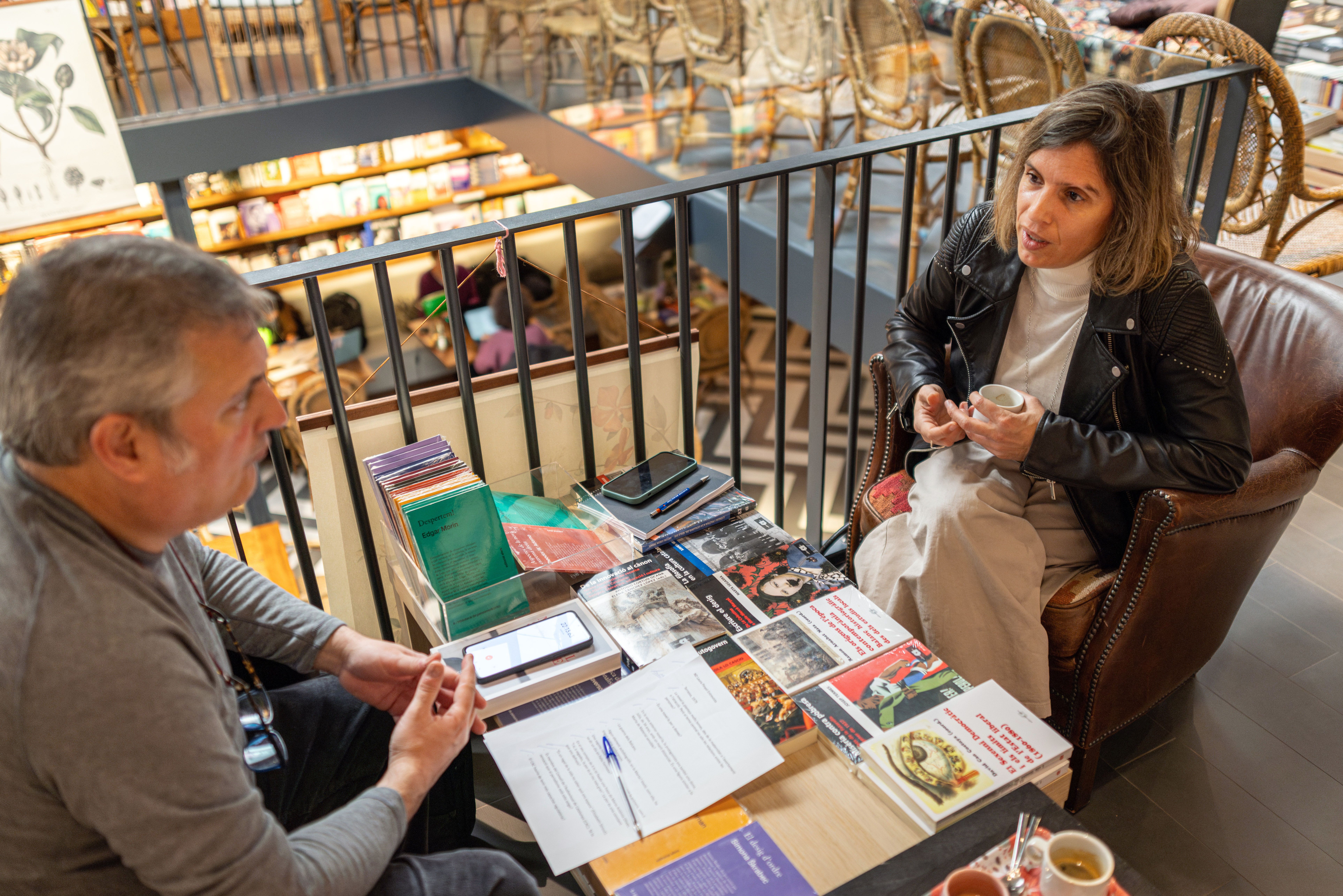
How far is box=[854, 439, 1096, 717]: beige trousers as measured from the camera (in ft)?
5.64

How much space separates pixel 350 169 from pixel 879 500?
6.65 metres

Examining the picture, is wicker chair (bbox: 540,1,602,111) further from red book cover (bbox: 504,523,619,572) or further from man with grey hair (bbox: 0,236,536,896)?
man with grey hair (bbox: 0,236,536,896)

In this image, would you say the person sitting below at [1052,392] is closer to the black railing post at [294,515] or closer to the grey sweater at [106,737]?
the black railing post at [294,515]

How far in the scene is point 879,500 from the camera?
2016 millimetres

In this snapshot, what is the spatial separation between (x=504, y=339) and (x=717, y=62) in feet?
8.59

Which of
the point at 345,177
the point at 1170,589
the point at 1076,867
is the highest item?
the point at 1076,867

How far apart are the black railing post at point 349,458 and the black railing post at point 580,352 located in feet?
1.49

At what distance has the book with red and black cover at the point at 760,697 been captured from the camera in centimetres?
132

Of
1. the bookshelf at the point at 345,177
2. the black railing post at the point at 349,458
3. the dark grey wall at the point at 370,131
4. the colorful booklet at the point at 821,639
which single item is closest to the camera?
the colorful booklet at the point at 821,639

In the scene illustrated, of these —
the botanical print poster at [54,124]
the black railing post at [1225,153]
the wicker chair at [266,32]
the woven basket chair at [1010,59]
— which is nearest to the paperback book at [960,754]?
the black railing post at [1225,153]

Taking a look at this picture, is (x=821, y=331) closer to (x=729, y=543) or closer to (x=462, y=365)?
(x=729, y=543)

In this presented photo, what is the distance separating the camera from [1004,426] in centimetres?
167

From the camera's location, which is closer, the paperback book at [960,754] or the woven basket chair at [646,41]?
the paperback book at [960,754]

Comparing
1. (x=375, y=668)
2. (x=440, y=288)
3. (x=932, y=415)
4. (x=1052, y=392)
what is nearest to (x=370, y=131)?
(x=440, y=288)
